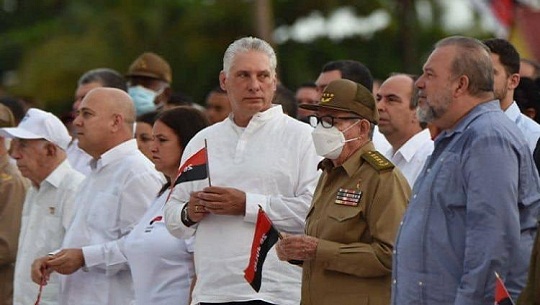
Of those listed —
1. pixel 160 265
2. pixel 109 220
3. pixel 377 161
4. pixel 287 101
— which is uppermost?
pixel 287 101

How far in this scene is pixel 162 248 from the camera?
8688mm

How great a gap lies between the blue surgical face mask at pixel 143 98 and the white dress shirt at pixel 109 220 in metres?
2.95

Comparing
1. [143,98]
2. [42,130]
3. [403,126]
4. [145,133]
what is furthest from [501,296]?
[143,98]

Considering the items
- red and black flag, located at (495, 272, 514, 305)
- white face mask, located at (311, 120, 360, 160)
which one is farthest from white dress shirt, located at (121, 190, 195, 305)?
red and black flag, located at (495, 272, 514, 305)

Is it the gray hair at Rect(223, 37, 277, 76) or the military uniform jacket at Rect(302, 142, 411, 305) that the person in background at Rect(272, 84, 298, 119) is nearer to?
the gray hair at Rect(223, 37, 277, 76)

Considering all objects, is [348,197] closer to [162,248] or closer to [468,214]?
[468,214]

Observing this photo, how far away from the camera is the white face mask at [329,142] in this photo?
741 cm

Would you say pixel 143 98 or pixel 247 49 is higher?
pixel 247 49

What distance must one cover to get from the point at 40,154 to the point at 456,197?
14.9ft

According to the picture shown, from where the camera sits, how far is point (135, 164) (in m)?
9.42

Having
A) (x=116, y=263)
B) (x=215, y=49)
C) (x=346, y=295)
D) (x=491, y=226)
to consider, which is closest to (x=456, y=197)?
(x=491, y=226)

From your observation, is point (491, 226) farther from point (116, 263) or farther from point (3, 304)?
point (3, 304)

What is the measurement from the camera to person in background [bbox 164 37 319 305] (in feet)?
25.6

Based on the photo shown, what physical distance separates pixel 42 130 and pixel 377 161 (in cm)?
354
